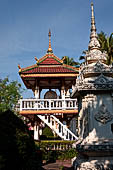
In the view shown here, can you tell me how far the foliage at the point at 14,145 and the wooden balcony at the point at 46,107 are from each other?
27.1ft

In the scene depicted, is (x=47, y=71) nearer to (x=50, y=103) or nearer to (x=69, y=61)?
(x=50, y=103)

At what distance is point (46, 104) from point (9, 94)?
6.93 meters

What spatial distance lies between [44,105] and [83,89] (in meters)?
8.84

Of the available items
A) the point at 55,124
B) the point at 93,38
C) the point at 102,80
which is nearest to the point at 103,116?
the point at 102,80

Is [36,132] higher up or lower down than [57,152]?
higher up

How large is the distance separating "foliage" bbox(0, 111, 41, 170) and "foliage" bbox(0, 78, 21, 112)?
13.1 metres

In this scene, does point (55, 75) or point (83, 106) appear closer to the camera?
point (83, 106)

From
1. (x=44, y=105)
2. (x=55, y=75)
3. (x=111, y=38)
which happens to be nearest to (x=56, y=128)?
(x=44, y=105)

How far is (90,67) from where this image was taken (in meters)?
7.26

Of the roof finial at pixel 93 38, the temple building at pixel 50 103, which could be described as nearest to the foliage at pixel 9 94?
the temple building at pixel 50 103

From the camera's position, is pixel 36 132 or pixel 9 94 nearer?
pixel 36 132

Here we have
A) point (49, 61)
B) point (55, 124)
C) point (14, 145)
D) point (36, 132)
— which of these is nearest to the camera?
point (14, 145)

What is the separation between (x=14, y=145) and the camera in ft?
18.2

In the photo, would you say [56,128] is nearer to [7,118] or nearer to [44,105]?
[44,105]
